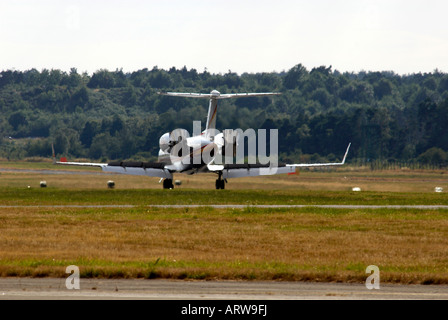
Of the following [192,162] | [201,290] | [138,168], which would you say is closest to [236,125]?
[192,162]

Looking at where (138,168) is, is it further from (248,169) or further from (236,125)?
(236,125)

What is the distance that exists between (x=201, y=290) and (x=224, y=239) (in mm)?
11796

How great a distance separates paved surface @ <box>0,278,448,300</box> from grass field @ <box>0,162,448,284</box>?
1.00 meters

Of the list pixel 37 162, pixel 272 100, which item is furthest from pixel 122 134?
pixel 272 100

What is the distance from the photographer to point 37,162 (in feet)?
392

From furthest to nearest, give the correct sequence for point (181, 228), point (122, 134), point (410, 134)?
point (410, 134) < point (122, 134) < point (181, 228)

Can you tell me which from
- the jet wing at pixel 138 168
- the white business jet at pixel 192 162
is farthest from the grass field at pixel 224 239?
the jet wing at pixel 138 168

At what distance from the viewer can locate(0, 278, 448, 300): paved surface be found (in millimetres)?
18344

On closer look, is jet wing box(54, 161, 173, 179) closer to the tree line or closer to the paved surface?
the tree line

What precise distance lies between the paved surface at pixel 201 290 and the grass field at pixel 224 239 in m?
1.00

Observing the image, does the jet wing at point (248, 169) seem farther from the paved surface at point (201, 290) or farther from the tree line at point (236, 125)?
the paved surface at point (201, 290)

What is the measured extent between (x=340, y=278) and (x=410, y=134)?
414ft

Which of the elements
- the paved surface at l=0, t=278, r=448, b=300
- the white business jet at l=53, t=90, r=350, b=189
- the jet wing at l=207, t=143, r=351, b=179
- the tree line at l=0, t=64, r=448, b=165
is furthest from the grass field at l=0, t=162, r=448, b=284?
the tree line at l=0, t=64, r=448, b=165
